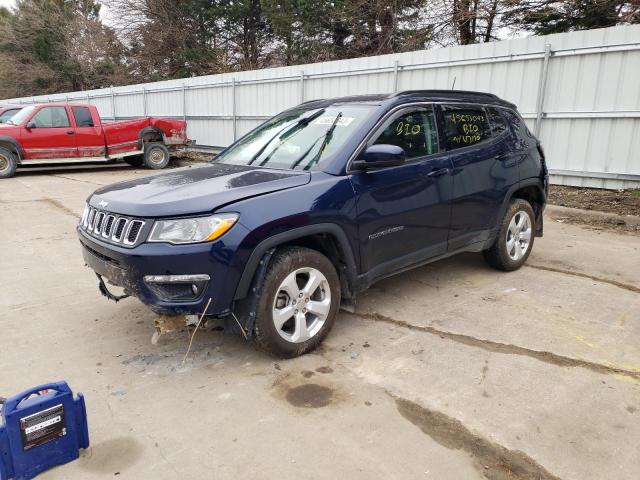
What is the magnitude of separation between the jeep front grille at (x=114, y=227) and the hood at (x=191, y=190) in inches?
1.8

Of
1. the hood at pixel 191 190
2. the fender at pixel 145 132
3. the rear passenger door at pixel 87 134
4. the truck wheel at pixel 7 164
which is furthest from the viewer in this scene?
the fender at pixel 145 132

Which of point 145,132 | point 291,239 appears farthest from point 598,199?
point 145,132

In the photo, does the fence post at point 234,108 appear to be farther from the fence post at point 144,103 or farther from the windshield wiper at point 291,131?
the windshield wiper at point 291,131

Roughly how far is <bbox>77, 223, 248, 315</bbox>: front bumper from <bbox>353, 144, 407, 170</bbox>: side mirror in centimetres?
107

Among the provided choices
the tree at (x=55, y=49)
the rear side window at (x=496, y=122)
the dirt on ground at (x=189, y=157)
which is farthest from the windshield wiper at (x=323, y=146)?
the tree at (x=55, y=49)

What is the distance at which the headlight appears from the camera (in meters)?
2.99

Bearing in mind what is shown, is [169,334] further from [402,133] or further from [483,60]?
[483,60]

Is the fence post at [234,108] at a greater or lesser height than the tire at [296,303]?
greater

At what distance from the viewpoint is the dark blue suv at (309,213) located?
9.92ft

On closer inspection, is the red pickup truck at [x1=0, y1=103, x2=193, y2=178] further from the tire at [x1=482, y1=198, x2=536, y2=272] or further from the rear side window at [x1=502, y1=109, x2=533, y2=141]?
the tire at [x1=482, y1=198, x2=536, y2=272]

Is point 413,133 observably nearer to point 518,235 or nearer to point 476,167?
point 476,167

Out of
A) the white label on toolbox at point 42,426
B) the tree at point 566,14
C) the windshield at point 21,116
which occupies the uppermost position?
the tree at point 566,14

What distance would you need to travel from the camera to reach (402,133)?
4059mm

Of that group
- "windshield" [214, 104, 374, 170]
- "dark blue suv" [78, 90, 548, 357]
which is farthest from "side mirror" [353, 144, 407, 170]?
"windshield" [214, 104, 374, 170]
